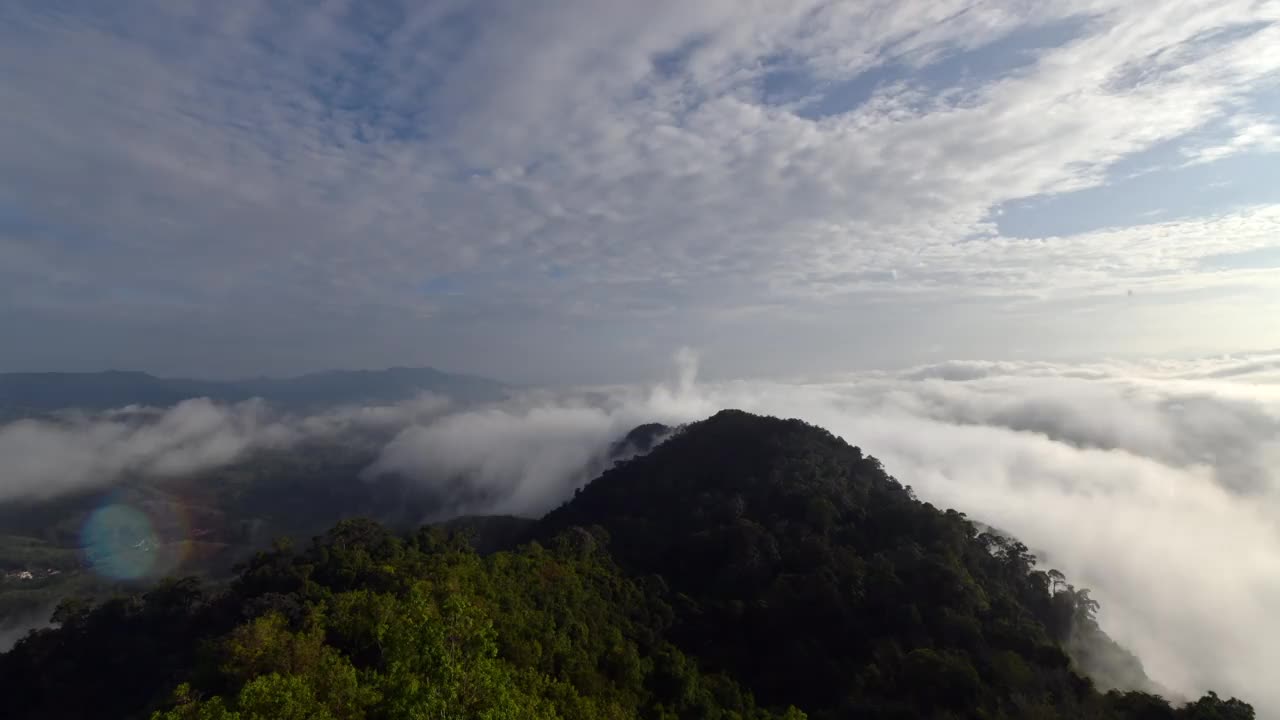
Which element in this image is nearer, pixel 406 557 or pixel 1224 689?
pixel 406 557

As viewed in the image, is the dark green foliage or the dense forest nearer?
the dense forest

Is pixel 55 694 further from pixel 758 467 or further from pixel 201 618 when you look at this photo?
pixel 758 467

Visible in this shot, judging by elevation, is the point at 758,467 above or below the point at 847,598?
above

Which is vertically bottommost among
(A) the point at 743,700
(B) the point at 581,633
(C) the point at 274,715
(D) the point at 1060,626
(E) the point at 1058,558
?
(E) the point at 1058,558

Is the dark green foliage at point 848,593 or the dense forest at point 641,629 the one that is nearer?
the dense forest at point 641,629

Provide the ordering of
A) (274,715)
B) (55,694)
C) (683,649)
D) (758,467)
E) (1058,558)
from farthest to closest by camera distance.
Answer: (1058,558), (758,467), (683,649), (55,694), (274,715)

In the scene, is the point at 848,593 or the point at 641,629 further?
the point at 848,593

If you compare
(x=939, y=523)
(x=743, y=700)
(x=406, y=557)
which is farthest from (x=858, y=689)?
(x=406, y=557)

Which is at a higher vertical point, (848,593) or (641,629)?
(641,629)
